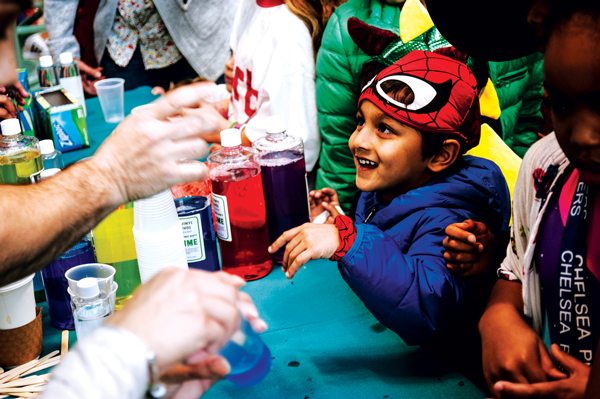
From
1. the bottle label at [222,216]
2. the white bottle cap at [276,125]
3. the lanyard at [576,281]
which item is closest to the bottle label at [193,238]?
the bottle label at [222,216]

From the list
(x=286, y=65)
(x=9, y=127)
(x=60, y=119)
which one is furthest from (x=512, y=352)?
(x=60, y=119)

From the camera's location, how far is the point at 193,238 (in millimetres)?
1254

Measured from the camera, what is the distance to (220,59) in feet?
10.8

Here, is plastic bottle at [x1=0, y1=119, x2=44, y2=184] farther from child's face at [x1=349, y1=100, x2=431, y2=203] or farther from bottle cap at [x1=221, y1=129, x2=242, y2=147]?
child's face at [x1=349, y1=100, x2=431, y2=203]

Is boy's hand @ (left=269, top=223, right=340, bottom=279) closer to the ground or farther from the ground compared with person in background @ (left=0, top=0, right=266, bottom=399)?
closer to the ground

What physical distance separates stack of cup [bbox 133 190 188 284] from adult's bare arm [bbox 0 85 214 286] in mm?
158

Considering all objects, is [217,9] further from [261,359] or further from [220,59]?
[261,359]

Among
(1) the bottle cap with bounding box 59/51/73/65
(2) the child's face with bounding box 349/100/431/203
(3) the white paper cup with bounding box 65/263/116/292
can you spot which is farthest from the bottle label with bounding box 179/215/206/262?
(1) the bottle cap with bounding box 59/51/73/65

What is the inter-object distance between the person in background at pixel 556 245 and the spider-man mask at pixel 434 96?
283mm

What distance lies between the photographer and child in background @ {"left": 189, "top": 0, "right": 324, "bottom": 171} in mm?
1781

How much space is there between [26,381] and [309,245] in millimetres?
631

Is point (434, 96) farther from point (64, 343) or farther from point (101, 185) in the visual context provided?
point (64, 343)

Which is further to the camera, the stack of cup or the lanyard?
the stack of cup

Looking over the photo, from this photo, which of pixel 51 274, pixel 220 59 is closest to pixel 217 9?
pixel 220 59
